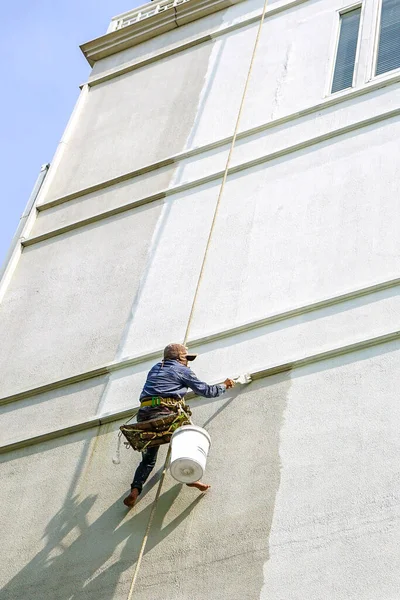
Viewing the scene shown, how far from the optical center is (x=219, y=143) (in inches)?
483

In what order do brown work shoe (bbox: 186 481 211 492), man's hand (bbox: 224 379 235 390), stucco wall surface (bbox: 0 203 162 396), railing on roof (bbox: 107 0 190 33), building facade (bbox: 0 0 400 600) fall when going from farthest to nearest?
railing on roof (bbox: 107 0 190 33) < stucco wall surface (bbox: 0 203 162 396) < man's hand (bbox: 224 379 235 390) < brown work shoe (bbox: 186 481 211 492) < building facade (bbox: 0 0 400 600)

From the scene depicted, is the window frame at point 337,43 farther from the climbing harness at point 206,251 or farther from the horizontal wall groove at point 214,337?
the horizontal wall groove at point 214,337

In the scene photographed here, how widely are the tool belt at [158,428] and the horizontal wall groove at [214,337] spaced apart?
1.28 m

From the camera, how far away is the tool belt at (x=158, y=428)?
8.61m

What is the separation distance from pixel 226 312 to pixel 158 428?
5.97 ft

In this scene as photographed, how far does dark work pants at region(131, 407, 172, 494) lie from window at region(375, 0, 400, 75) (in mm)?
5345

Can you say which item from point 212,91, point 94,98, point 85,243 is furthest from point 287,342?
point 94,98

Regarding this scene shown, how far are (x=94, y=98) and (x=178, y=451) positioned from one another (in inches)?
313

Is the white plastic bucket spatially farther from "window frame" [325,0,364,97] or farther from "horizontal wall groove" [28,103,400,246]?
"window frame" [325,0,364,97]

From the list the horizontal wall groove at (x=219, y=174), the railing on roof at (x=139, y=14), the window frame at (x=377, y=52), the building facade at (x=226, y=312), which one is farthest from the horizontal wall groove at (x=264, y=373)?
the railing on roof at (x=139, y=14)

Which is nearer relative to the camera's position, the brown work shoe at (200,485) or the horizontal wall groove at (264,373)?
the brown work shoe at (200,485)

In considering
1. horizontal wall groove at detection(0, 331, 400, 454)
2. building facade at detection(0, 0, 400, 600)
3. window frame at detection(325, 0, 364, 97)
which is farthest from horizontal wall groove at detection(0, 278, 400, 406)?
window frame at detection(325, 0, 364, 97)

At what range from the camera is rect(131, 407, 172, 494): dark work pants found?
8672 mm

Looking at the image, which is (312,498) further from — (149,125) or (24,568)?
(149,125)
